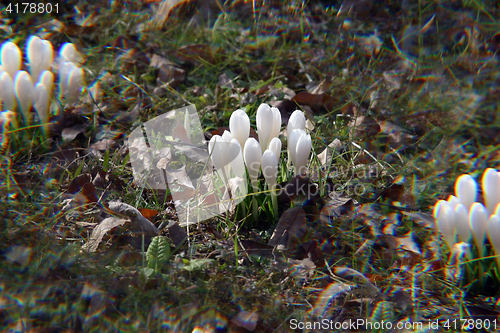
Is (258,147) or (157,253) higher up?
(258,147)

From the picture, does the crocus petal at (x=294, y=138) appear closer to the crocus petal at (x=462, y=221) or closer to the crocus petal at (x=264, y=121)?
the crocus petal at (x=264, y=121)

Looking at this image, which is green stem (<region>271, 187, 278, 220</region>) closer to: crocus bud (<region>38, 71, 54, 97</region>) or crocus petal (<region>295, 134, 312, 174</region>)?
crocus petal (<region>295, 134, 312, 174</region>)

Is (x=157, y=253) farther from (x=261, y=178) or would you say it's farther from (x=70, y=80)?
(x=70, y=80)

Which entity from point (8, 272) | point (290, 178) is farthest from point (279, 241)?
point (8, 272)

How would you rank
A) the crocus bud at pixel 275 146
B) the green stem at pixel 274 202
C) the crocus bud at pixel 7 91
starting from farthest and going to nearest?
1. the crocus bud at pixel 7 91
2. the green stem at pixel 274 202
3. the crocus bud at pixel 275 146

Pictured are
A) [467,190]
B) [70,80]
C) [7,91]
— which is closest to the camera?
[467,190]

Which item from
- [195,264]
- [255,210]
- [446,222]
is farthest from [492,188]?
[195,264]

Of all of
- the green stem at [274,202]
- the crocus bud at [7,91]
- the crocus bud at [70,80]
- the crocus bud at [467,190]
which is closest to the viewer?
the crocus bud at [467,190]

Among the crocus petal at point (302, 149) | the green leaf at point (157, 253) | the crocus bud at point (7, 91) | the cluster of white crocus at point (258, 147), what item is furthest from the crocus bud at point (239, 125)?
the crocus bud at point (7, 91)
